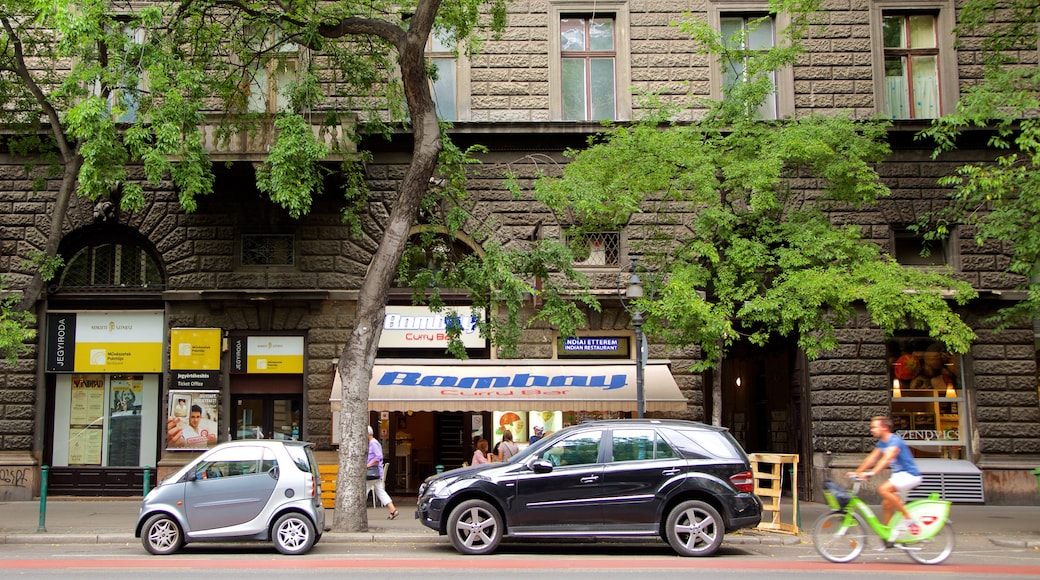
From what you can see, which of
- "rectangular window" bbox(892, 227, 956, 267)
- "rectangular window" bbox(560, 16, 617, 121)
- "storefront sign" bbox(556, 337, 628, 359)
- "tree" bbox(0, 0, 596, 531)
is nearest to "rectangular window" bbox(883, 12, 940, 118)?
"rectangular window" bbox(892, 227, 956, 267)

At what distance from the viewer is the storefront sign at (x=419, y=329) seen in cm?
1967

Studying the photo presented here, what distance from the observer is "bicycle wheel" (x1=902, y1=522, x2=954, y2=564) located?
10.6 m

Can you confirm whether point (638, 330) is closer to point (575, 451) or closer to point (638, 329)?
point (638, 329)

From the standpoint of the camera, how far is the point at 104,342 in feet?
64.6

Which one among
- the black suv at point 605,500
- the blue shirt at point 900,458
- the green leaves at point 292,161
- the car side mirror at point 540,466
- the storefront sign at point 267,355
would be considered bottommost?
the black suv at point 605,500

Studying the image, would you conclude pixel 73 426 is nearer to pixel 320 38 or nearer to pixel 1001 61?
pixel 320 38

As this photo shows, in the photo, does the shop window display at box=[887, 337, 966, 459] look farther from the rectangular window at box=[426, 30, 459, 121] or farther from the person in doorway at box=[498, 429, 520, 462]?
the rectangular window at box=[426, 30, 459, 121]

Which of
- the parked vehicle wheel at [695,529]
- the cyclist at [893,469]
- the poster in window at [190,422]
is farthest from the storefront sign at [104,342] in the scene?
the cyclist at [893,469]

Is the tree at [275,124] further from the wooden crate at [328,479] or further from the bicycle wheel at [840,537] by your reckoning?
the bicycle wheel at [840,537]

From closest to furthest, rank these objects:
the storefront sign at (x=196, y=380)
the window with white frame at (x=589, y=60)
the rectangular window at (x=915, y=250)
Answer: the storefront sign at (x=196, y=380), the rectangular window at (x=915, y=250), the window with white frame at (x=589, y=60)

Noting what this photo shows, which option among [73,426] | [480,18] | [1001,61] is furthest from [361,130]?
[1001,61]

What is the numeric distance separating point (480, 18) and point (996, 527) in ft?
48.0

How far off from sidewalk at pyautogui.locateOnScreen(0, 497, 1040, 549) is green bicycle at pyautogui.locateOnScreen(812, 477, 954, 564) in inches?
100

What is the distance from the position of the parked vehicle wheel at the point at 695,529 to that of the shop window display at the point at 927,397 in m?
9.84
